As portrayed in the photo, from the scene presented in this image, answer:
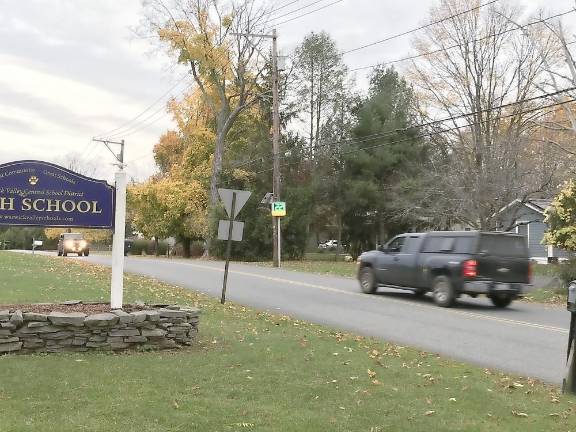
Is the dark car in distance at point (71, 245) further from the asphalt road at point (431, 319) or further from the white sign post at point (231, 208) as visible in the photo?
the white sign post at point (231, 208)

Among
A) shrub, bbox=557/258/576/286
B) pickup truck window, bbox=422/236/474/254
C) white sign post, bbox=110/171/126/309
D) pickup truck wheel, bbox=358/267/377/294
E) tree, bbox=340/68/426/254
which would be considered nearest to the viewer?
white sign post, bbox=110/171/126/309

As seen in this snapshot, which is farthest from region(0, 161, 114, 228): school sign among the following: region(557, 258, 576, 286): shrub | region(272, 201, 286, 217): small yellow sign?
region(272, 201, 286, 217): small yellow sign

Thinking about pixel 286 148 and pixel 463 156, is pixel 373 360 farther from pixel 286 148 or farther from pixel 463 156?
pixel 286 148

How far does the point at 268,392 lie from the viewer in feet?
20.7

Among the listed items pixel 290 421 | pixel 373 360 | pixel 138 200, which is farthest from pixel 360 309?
pixel 138 200

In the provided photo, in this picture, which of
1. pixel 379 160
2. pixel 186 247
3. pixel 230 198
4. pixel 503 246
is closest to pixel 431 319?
pixel 503 246

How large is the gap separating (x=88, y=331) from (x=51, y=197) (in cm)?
217

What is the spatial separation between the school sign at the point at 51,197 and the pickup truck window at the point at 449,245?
9.73 meters

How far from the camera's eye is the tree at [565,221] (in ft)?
67.4

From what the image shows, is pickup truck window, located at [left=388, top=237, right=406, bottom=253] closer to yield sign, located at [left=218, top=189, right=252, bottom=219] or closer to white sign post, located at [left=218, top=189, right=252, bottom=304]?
white sign post, located at [left=218, top=189, right=252, bottom=304]

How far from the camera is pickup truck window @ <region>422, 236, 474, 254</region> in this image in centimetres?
1598

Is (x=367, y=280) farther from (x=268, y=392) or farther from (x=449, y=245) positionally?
(x=268, y=392)

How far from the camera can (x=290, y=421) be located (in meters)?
5.34

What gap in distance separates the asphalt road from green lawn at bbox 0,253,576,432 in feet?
4.42
